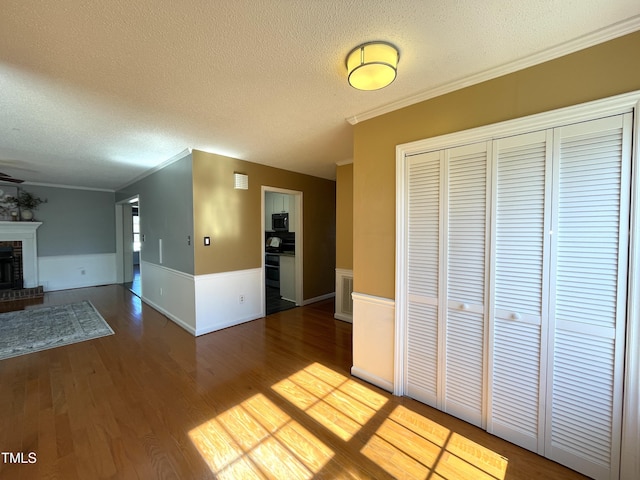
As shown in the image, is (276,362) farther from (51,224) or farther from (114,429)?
(51,224)

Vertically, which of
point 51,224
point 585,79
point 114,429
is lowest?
point 114,429

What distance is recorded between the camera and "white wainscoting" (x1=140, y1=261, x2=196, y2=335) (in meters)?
3.59

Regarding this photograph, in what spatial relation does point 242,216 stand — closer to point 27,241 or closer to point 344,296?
point 344,296

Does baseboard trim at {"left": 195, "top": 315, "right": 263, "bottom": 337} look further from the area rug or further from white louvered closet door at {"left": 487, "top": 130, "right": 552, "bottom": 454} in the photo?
white louvered closet door at {"left": 487, "top": 130, "right": 552, "bottom": 454}

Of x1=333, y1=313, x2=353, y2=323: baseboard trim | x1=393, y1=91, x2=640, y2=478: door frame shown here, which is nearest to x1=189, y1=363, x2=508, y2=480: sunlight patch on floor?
x1=393, y1=91, x2=640, y2=478: door frame

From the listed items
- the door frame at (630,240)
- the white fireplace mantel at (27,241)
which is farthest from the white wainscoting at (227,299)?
the white fireplace mantel at (27,241)

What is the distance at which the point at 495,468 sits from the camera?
60.2 inches

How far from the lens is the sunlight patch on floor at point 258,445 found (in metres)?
1.53

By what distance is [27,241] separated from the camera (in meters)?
5.67

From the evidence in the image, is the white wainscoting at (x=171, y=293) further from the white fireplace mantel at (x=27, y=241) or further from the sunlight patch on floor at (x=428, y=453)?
the white fireplace mantel at (x=27, y=241)

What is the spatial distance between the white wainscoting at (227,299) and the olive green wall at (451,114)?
2161 mm

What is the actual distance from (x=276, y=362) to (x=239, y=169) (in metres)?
2.71

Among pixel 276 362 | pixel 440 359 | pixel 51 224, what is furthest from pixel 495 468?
pixel 51 224

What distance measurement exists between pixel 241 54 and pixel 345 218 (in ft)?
9.26
